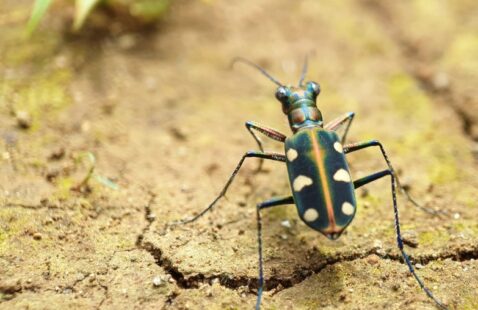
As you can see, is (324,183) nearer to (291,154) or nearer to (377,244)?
(291,154)

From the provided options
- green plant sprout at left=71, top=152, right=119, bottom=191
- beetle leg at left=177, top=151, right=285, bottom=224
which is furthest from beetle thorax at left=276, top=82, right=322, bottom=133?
green plant sprout at left=71, top=152, right=119, bottom=191

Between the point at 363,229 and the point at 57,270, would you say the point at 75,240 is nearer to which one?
the point at 57,270

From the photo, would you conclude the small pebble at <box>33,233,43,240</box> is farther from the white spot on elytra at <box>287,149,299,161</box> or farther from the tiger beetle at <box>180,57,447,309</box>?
the white spot on elytra at <box>287,149,299,161</box>

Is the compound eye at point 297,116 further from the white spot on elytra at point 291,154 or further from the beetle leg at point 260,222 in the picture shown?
the beetle leg at point 260,222

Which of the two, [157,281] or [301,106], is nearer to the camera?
[157,281]

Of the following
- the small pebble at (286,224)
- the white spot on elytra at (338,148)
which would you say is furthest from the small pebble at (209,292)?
the white spot on elytra at (338,148)

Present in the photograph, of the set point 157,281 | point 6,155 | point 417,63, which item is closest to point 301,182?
point 157,281
